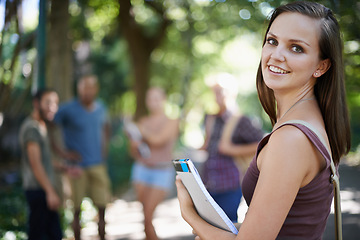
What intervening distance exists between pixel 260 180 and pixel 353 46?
314cm

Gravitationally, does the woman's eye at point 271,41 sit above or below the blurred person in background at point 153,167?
above

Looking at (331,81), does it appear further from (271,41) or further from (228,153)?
(228,153)

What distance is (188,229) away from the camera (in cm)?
777

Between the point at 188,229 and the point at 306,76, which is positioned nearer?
the point at 306,76

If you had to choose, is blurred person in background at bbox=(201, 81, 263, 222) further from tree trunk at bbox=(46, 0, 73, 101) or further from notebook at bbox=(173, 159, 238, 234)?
tree trunk at bbox=(46, 0, 73, 101)

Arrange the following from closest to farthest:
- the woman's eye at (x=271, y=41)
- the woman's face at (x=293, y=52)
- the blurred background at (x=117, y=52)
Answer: the woman's face at (x=293, y=52) → the woman's eye at (x=271, y=41) → the blurred background at (x=117, y=52)

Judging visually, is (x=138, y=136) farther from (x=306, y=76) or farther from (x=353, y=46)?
(x=306, y=76)

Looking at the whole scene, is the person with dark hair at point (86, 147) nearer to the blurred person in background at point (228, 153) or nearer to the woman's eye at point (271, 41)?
the blurred person in background at point (228, 153)

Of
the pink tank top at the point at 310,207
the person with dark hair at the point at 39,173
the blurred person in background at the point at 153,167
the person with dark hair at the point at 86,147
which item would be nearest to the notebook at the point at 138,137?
the blurred person in background at the point at 153,167

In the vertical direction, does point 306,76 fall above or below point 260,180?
above

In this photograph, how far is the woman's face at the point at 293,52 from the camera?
1680 millimetres

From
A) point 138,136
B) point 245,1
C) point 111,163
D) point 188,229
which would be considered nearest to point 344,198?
point 188,229

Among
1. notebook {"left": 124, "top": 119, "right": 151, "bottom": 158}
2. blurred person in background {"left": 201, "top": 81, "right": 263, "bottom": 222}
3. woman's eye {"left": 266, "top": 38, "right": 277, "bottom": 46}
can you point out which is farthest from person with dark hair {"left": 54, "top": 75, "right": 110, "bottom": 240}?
woman's eye {"left": 266, "top": 38, "right": 277, "bottom": 46}

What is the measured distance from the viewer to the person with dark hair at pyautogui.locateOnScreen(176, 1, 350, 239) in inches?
59.7
